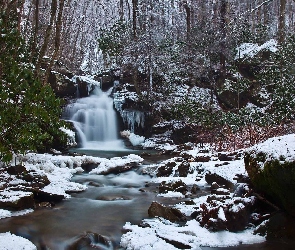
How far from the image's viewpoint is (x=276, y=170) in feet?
18.1

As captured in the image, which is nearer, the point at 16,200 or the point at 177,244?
the point at 177,244

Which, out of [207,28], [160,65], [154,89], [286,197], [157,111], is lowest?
[286,197]

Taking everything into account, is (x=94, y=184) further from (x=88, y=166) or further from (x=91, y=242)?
(x=91, y=242)

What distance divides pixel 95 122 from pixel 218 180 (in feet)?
36.8

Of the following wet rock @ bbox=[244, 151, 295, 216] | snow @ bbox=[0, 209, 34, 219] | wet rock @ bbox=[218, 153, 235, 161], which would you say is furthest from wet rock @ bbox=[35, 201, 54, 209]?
wet rock @ bbox=[218, 153, 235, 161]

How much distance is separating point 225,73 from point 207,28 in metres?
3.00

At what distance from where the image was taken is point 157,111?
19734 millimetres

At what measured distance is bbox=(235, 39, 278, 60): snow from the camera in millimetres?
20734

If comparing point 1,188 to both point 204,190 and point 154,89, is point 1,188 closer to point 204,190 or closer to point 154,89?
point 204,190

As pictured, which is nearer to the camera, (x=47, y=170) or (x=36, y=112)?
(x=36, y=112)

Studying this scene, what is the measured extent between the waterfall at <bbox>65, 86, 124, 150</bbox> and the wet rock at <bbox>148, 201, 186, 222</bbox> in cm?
1085

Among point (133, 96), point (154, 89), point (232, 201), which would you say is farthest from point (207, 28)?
point (232, 201)

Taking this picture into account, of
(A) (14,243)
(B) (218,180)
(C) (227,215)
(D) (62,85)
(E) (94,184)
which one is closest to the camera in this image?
(A) (14,243)

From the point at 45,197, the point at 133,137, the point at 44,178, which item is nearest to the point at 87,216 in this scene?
the point at 45,197
